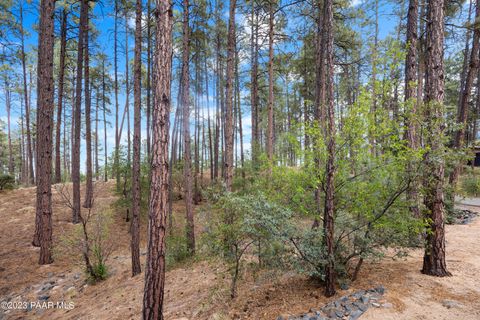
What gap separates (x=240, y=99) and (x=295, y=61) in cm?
638

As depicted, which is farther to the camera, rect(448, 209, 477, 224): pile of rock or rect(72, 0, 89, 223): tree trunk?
rect(72, 0, 89, 223): tree trunk

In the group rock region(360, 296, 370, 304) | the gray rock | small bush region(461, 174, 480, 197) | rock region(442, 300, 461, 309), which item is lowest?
the gray rock

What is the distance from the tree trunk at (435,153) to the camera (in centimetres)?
403

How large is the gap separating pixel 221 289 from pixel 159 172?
291 cm

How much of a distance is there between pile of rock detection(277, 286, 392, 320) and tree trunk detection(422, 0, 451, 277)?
4.84ft

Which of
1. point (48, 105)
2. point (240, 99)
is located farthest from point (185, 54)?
point (240, 99)

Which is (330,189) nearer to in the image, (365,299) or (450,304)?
(365,299)

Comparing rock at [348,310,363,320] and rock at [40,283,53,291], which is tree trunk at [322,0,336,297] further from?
rock at [40,283,53,291]

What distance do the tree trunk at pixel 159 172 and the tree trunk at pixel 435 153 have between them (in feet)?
14.4

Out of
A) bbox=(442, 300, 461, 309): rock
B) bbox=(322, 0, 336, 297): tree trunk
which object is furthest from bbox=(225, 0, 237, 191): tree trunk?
bbox=(442, 300, 461, 309): rock

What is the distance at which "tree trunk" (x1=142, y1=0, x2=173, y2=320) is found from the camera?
367cm

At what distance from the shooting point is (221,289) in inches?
193

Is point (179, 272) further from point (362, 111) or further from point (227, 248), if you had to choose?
point (362, 111)

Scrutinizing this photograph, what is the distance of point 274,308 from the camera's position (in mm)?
4051
